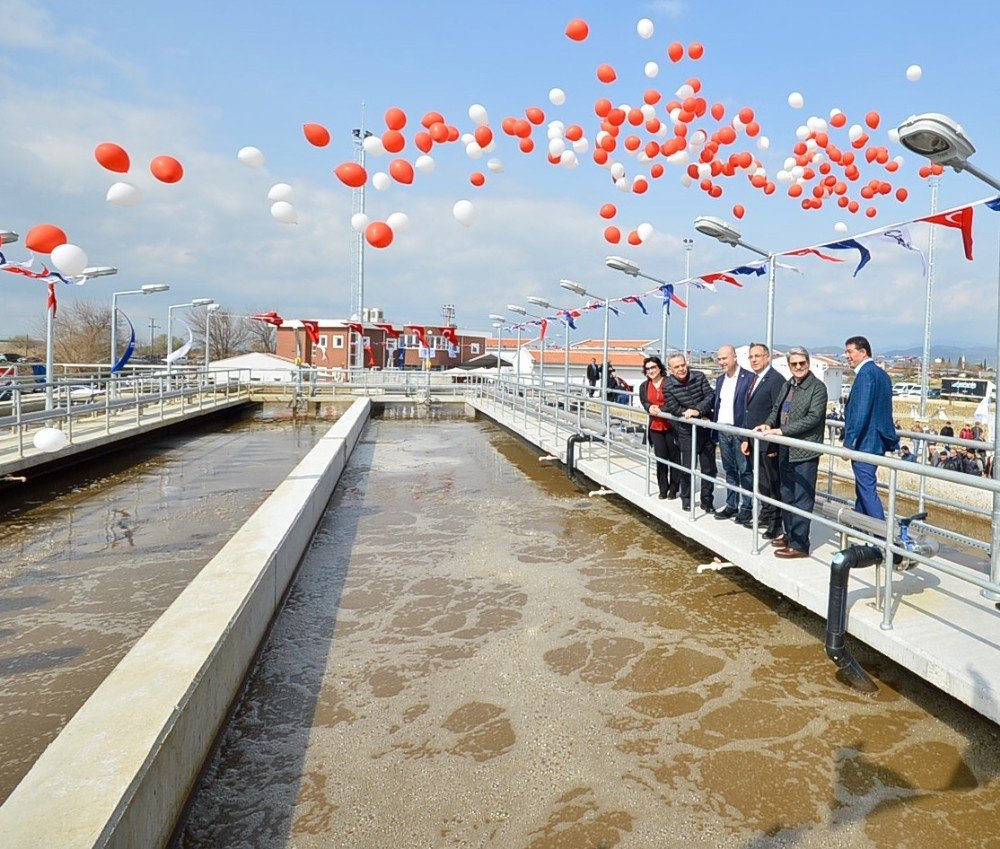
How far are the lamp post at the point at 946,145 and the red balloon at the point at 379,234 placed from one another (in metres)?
5.35

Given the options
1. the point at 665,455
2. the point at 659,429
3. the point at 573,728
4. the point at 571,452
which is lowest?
the point at 573,728

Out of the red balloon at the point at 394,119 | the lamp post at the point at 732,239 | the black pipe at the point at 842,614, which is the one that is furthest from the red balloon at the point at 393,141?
the black pipe at the point at 842,614

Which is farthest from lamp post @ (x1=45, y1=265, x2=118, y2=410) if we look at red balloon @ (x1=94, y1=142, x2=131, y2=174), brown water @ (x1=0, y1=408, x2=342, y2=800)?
red balloon @ (x1=94, y1=142, x2=131, y2=174)

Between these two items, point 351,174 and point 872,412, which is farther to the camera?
point 351,174

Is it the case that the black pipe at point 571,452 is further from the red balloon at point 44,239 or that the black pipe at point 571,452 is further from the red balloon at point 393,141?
the red balloon at point 44,239

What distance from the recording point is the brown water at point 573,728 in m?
2.90

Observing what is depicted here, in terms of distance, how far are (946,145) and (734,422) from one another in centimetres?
296

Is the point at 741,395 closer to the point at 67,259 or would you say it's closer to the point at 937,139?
the point at 937,139

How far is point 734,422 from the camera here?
6371mm

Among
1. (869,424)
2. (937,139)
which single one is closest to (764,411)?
(869,424)

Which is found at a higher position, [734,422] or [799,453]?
[734,422]

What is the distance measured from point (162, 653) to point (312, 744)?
81 cm

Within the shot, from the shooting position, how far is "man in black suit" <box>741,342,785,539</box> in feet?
18.4

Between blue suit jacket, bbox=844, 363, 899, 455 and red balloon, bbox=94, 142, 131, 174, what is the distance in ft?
22.0
